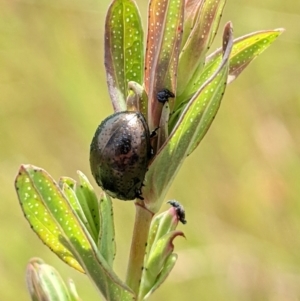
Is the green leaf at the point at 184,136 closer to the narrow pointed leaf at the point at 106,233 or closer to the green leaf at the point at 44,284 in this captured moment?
the narrow pointed leaf at the point at 106,233

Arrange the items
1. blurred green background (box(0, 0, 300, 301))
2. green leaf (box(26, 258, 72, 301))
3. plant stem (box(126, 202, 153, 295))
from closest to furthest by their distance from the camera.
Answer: plant stem (box(126, 202, 153, 295))
green leaf (box(26, 258, 72, 301))
blurred green background (box(0, 0, 300, 301))

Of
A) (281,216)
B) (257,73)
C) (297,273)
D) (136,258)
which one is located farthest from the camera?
(257,73)

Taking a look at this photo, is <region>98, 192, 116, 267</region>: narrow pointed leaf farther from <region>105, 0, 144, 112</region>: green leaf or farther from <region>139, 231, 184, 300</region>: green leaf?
<region>105, 0, 144, 112</region>: green leaf

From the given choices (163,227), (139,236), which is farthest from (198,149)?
(139,236)

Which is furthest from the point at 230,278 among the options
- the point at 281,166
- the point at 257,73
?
the point at 257,73

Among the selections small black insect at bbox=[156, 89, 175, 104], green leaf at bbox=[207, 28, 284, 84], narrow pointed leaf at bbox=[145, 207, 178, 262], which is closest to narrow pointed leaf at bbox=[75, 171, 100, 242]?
narrow pointed leaf at bbox=[145, 207, 178, 262]

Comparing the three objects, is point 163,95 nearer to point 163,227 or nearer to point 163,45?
point 163,45

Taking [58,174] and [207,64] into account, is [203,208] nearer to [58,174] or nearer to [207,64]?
[58,174]
